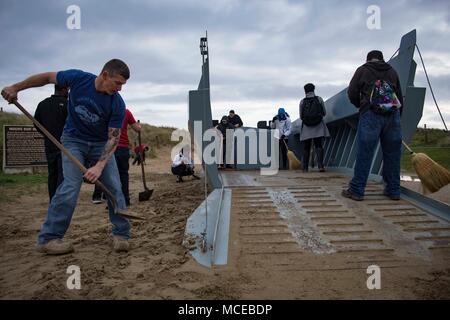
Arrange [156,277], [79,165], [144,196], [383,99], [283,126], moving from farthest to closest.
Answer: [283,126] < [144,196] < [383,99] < [79,165] < [156,277]

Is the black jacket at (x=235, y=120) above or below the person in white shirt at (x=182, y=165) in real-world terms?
above

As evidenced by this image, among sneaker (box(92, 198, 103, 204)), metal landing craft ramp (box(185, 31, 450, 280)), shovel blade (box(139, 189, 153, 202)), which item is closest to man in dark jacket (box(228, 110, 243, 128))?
shovel blade (box(139, 189, 153, 202))

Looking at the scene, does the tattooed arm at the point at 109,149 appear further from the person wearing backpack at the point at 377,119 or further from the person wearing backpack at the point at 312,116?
the person wearing backpack at the point at 312,116

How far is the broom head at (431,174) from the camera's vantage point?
4.50 meters

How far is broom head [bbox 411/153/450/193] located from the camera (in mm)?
4496

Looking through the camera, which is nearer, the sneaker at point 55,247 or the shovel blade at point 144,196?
the sneaker at point 55,247

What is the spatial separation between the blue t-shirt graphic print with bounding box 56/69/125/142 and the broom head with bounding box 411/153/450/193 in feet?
10.8

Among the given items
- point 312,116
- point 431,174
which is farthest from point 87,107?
point 312,116

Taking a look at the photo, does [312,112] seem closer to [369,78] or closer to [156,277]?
[369,78]

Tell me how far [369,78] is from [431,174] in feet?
4.20

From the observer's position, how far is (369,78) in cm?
436

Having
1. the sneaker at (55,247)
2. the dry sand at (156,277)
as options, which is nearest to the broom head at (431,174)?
the dry sand at (156,277)

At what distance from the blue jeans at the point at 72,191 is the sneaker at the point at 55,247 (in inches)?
1.7

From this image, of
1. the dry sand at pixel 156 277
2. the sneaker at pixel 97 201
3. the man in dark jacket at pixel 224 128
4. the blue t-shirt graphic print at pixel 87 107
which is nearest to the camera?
the dry sand at pixel 156 277
